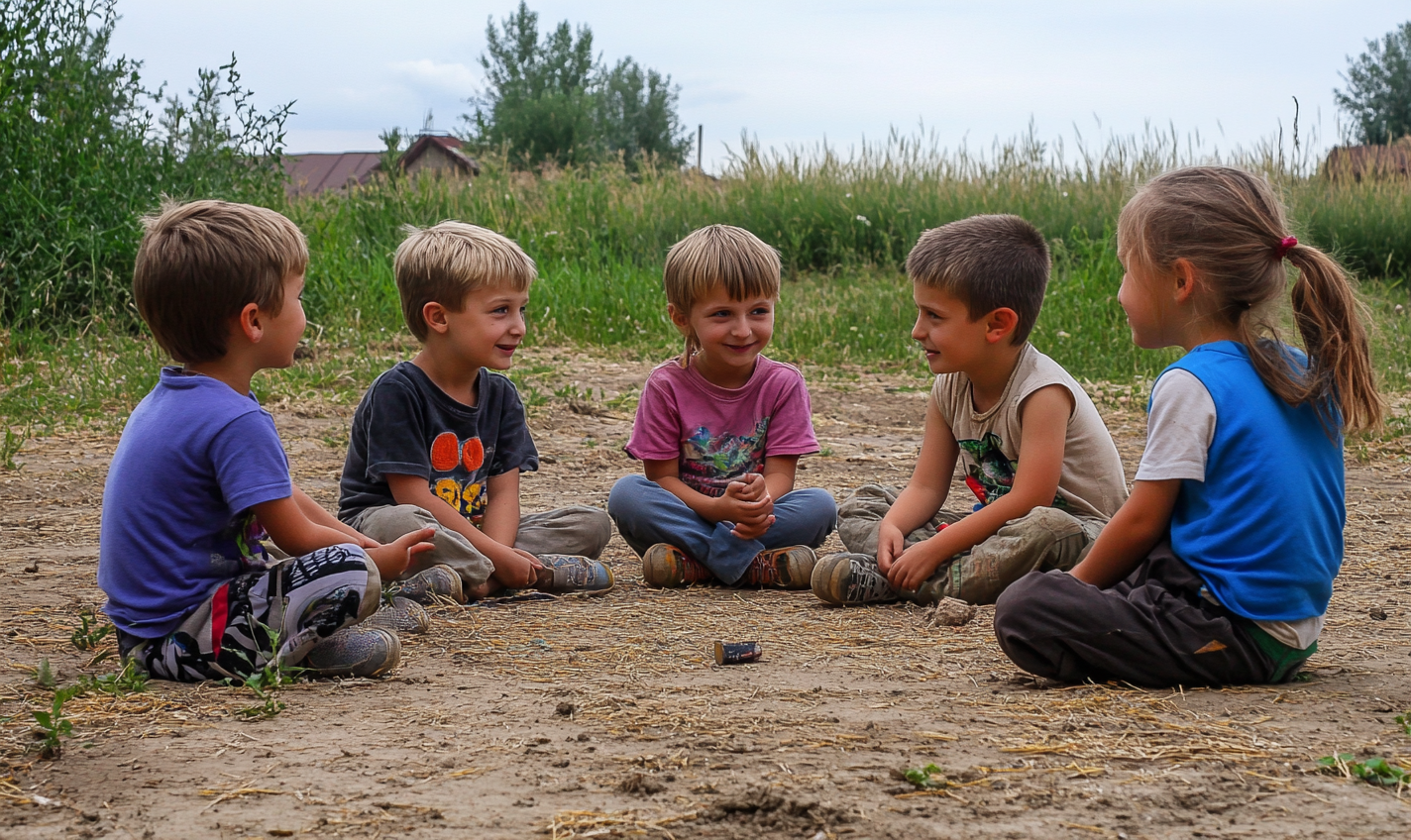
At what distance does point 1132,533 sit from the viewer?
8.41ft

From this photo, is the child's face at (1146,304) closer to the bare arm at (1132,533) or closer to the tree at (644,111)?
the bare arm at (1132,533)

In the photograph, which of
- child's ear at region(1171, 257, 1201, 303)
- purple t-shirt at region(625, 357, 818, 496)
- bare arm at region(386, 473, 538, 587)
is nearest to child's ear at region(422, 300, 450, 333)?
bare arm at region(386, 473, 538, 587)

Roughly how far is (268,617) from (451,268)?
1.48 m

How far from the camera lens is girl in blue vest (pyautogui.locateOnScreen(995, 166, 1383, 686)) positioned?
8.02ft

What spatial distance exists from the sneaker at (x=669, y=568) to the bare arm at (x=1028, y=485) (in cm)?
77

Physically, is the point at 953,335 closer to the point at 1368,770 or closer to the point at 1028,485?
the point at 1028,485

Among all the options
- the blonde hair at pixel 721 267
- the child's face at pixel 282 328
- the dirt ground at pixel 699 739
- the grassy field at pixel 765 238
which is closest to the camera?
the dirt ground at pixel 699 739

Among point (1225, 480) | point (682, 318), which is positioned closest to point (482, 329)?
point (682, 318)

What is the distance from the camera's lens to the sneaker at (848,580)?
3529mm

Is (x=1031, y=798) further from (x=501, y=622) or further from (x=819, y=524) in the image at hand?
(x=819, y=524)

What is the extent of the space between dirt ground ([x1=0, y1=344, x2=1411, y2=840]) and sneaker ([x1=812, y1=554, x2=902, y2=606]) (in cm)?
7

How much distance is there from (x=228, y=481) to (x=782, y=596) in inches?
73.2

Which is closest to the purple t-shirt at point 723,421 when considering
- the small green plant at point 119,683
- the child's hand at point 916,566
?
the child's hand at point 916,566

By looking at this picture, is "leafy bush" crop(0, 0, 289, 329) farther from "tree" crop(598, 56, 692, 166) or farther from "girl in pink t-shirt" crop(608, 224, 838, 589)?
"tree" crop(598, 56, 692, 166)
